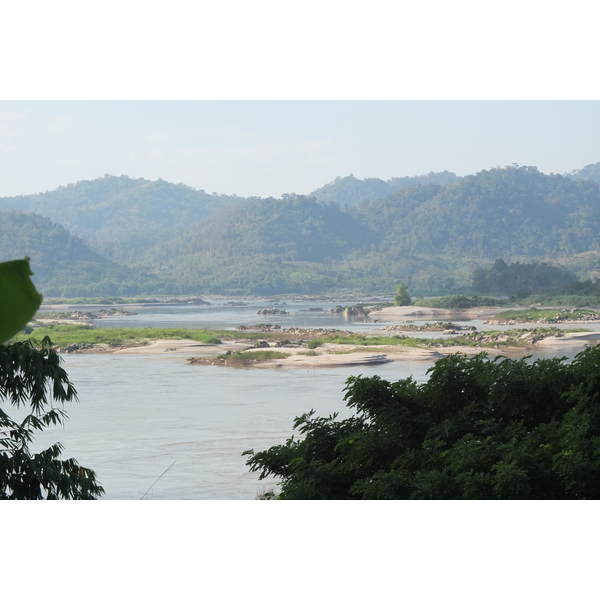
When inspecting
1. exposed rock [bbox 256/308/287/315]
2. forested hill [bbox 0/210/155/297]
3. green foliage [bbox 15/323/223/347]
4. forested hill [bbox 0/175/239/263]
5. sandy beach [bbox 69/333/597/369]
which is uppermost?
forested hill [bbox 0/175/239/263]

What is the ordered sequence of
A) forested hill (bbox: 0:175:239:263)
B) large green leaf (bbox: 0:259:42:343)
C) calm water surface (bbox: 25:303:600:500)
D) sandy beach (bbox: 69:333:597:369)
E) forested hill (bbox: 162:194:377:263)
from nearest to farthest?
1. large green leaf (bbox: 0:259:42:343)
2. calm water surface (bbox: 25:303:600:500)
3. sandy beach (bbox: 69:333:597:369)
4. forested hill (bbox: 0:175:239:263)
5. forested hill (bbox: 162:194:377:263)

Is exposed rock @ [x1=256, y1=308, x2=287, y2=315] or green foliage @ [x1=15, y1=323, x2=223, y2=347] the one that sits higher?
exposed rock @ [x1=256, y1=308, x2=287, y2=315]

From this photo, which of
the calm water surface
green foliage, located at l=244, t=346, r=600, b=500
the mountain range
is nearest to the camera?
green foliage, located at l=244, t=346, r=600, b=500

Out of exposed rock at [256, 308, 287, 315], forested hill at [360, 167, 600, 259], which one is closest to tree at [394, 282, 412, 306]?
forested hill at [360, 167, 600, 259]

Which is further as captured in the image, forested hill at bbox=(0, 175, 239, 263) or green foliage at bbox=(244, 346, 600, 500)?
forested hill at bbox=(0, 175, 239, 263)

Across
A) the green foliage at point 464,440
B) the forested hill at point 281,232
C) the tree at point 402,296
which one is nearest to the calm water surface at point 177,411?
the tree at point 402,296

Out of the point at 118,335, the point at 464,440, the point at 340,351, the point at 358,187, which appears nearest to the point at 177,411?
the point at 118,335

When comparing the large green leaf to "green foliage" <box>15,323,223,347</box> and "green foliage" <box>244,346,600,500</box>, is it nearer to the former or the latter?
"green foliage" <box>244,346,600,500</box>
